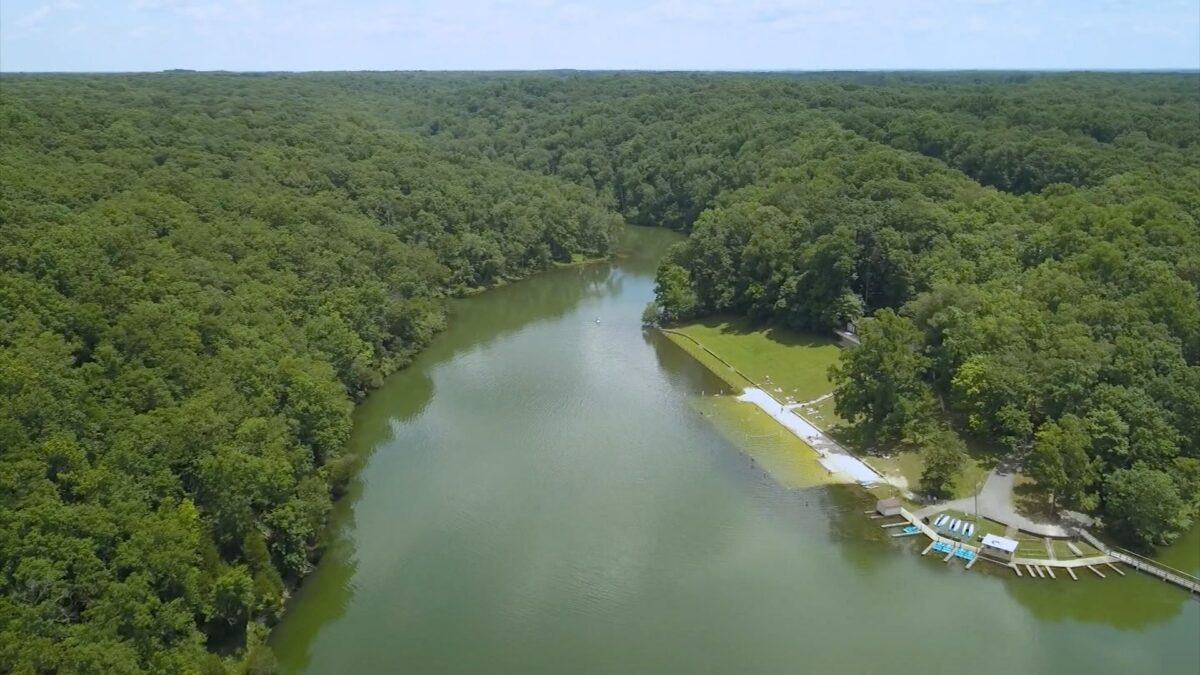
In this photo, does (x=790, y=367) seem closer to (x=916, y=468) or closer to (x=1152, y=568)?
(x=916, y=468)

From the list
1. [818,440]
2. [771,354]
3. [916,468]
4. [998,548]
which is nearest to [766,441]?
[818,440]

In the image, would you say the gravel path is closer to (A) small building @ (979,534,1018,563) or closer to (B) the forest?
(B) the forest

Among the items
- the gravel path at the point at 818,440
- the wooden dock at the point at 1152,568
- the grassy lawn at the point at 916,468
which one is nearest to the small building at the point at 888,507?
the grassy lawn at the point at 916,468

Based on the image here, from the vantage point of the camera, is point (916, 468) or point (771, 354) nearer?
point (916, 468)

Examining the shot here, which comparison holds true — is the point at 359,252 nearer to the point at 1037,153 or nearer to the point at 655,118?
the point at 1037,153

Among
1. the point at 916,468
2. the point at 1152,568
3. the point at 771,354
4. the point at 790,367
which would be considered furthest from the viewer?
the point at 771,354

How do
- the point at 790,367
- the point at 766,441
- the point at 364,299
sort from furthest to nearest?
the point at 364,299, the point at 790,367, the point at 766,441

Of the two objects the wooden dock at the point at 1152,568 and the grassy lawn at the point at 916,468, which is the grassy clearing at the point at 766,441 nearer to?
the grassy lawn at the point at 916,468
